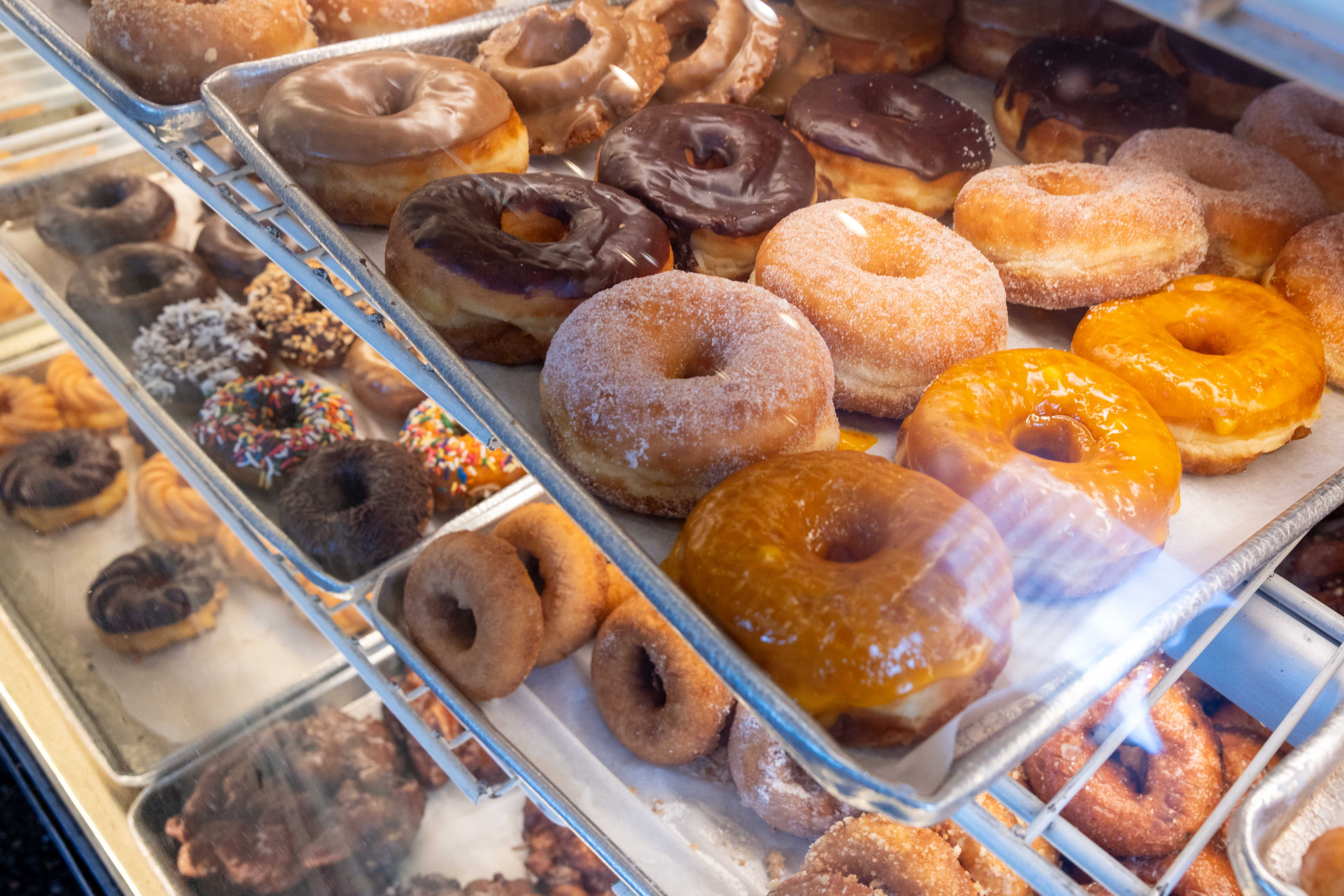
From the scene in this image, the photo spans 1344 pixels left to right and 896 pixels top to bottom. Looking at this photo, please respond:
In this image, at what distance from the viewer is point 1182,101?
185cm

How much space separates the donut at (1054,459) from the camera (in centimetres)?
116

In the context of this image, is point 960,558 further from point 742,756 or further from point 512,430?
point 742,756

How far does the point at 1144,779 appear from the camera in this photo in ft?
5.09

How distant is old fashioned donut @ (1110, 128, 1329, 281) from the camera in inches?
62.3

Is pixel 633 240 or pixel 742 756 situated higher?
pixel 633 240

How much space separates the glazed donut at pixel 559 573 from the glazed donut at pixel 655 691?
0.23 feet

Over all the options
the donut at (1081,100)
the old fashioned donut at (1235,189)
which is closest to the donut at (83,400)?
the donut at (1081,100)

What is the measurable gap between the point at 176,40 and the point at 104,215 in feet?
4.36

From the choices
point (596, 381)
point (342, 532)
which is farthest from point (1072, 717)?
point (342, 532)

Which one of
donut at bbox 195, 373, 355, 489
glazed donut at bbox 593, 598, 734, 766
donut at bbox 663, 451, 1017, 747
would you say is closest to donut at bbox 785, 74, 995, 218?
donut at bbox 663, 451, 1017, 747

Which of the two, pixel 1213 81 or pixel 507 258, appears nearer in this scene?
pixel 507 258

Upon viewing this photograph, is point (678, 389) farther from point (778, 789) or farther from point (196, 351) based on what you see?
point (196, 351)

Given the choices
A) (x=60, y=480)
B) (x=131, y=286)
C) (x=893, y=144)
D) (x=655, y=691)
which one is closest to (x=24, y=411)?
(x=60, y=480)

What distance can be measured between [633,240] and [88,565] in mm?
1944
